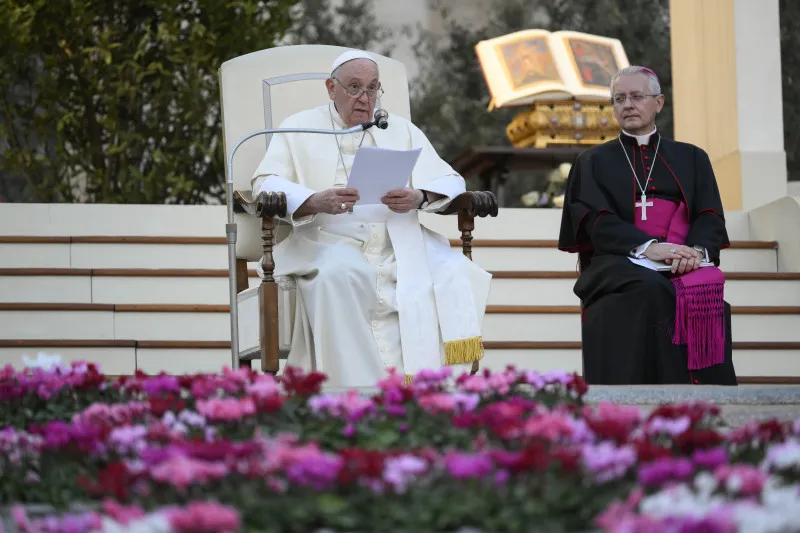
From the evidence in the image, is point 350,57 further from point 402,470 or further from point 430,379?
point 402,470

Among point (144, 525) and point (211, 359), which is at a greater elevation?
point (144, 525)

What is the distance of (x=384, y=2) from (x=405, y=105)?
830cm

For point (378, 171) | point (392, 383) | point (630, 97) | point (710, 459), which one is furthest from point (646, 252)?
point (710, 459)

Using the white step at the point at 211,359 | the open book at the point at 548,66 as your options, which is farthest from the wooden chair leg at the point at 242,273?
the open book at the point at 548,66

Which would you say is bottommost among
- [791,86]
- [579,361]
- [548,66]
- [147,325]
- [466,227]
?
[579,361]

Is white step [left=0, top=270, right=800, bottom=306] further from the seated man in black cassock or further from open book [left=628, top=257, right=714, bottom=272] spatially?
open book [left=628, top=257, right=714, bottom=272]

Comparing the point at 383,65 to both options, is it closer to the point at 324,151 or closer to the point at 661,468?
the point at 324,151

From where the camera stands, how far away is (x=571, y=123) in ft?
29.2

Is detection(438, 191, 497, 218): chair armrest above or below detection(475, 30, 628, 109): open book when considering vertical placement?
below

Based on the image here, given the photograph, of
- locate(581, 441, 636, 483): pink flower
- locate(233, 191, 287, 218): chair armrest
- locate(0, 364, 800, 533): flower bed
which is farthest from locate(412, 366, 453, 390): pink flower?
locate(233, 191, 287, 218): chair armrest

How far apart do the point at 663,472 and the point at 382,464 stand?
0.38 m

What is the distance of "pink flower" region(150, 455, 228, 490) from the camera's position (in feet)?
5.68

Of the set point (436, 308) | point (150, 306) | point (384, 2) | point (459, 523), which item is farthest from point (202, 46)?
point (459, 523)

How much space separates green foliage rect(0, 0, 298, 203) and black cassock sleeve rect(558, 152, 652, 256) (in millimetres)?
3285
